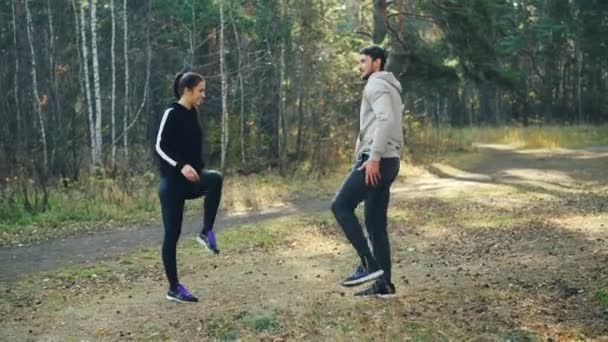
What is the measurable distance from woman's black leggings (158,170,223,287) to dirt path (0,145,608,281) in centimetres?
322

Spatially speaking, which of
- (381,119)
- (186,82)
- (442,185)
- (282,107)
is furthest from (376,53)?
(282,107)

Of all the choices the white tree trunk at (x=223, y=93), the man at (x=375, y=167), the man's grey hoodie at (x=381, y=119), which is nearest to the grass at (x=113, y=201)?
the white tree trunk at (x=223, y=93)

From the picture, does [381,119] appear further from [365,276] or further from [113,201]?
[113,201]

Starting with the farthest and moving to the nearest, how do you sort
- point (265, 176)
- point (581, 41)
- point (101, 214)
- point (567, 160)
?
point (581, 41) → point (567, 160) → point (265, 176) → point (101, 214)

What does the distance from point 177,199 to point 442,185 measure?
12.7 meters

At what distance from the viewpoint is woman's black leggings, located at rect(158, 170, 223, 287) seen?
20.7ft

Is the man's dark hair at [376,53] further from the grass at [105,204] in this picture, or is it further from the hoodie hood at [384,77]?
the grass at [105,204]

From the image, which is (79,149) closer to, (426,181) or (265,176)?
(265,176)

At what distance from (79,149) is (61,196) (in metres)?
6.32

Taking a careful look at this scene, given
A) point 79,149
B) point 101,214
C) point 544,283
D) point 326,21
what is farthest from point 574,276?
point 79,149

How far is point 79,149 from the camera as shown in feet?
66.8

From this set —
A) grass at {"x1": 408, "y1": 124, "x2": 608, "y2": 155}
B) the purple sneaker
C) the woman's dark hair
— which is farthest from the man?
grass at {"x1": 408, "y1": 124, "x2": 608, "y2": 155}

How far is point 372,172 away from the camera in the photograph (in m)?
5.83

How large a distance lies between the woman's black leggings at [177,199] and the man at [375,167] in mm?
Result: 1162
